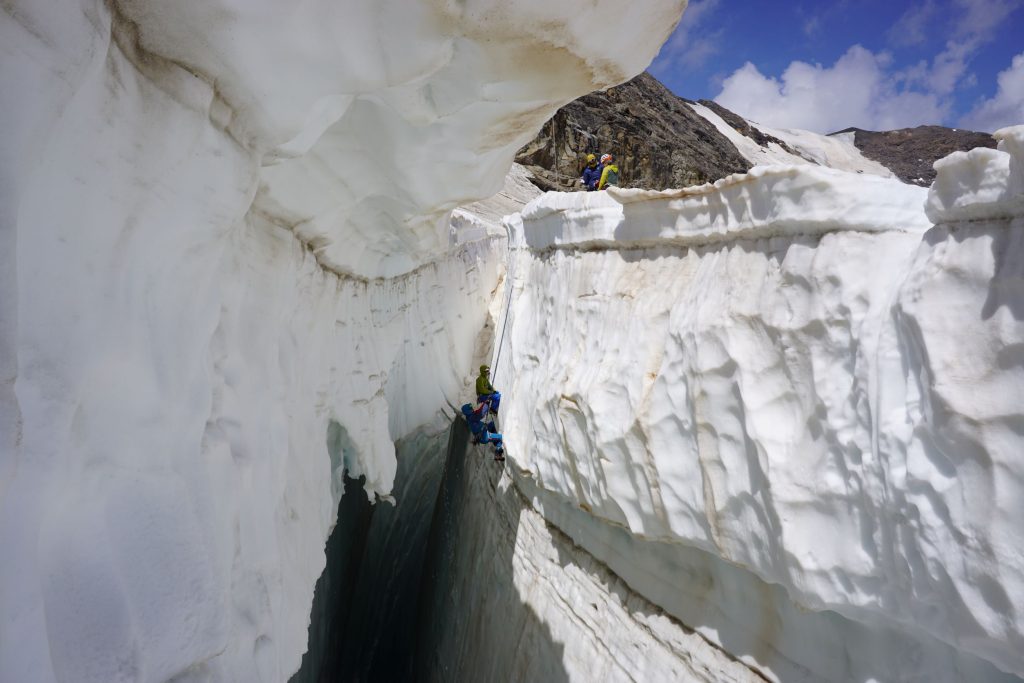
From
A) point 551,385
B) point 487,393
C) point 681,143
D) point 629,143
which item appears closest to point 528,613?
point 551,385

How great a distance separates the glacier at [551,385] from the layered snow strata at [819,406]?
0.01 meters

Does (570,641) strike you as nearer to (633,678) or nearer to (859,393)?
(633,678)

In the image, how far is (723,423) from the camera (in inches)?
96.7

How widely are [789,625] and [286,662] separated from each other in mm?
1940

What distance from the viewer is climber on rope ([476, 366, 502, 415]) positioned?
576cm

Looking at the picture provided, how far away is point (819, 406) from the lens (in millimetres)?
2062

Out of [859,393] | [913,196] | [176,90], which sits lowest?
[859,393]

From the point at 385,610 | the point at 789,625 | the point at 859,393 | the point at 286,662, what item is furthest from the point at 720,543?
the point at 385,610

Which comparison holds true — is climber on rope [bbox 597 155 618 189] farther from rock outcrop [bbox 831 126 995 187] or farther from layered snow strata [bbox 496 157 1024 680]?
rock outcrop [bbox 831 126 995 187]

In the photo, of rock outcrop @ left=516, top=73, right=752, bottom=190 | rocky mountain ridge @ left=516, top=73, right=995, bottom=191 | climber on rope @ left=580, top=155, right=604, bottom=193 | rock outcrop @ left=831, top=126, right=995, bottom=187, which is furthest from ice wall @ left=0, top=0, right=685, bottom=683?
rock outcrop @ left=831, top=126, right=995, bottom=187

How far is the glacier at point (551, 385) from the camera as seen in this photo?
1.25m

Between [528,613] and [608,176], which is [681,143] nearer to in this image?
[608,176]

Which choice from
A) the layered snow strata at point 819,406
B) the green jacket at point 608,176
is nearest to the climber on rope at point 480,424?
the layered snow strata at point 819,406

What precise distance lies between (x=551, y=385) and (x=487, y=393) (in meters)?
2.16
